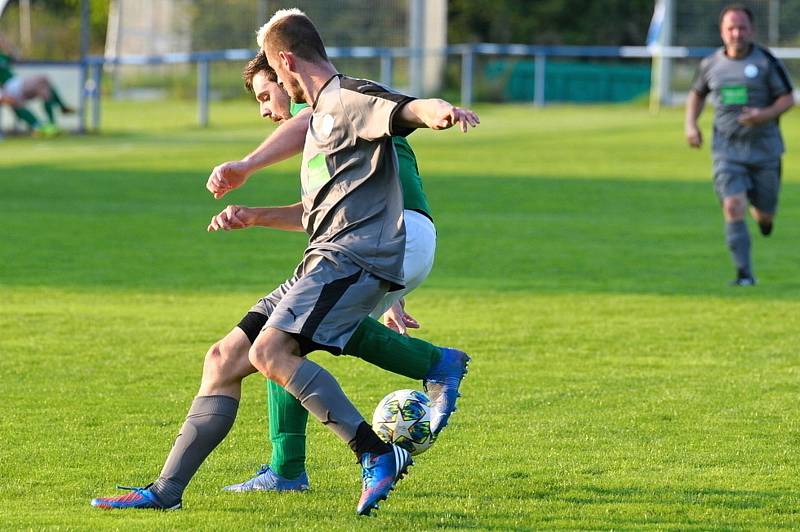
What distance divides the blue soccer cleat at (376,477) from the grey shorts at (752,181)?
765cm

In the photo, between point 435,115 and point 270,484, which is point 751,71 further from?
point 435,115

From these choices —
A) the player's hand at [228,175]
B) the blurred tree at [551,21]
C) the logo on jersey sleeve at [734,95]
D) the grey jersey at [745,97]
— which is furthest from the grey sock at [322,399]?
the blurred tree at [551,21]

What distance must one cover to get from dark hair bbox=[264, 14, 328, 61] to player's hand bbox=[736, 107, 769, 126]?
7553mm

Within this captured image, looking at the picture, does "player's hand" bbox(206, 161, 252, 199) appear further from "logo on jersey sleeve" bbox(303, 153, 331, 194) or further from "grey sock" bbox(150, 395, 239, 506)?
"grey sock" bbox(150, 395, 239, 506)

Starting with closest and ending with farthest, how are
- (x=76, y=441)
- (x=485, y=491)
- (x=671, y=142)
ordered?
(x=485, y=491) → (x=76, y=441) → (x=671, y=142)

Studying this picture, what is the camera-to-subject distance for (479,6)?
56625 mm

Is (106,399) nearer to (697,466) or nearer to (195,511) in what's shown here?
(195,511)

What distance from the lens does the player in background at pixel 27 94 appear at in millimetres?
27984

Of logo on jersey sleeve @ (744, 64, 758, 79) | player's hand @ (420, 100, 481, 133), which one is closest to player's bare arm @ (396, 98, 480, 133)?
player's hand @ (420, 100, 481, 133)

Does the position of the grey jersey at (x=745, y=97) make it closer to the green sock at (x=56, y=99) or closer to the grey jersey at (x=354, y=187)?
the grey jersey at (x=354, y=187)

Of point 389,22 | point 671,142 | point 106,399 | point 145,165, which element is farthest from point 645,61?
point 106,399

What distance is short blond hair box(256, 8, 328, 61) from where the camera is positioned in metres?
5.16

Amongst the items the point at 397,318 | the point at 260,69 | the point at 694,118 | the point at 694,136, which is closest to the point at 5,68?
the point at 694,118

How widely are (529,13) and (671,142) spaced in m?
27.5
